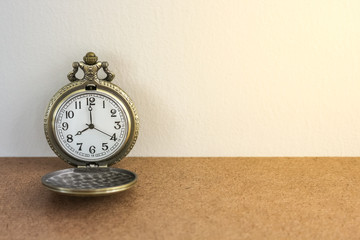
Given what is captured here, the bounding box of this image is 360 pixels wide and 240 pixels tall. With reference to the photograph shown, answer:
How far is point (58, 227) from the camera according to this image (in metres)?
0.92

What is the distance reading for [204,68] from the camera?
4.44ft

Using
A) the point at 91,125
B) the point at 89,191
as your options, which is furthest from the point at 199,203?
the point at 91,125

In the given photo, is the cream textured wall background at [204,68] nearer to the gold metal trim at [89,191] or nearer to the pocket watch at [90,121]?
the pocket watch at [90,121]

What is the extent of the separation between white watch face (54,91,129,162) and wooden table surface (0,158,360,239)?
11 cm

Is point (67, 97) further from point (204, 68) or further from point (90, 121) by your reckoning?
point (204, 68)

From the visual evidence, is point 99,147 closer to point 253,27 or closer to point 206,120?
point 206,120

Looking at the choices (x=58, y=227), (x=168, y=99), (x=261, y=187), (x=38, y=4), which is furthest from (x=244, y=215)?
(x=38, y=4)

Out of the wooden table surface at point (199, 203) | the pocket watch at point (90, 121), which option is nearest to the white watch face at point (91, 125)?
the pocket watch at point (90, 121)

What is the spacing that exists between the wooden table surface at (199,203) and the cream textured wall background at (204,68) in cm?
7

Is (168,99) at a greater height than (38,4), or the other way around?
(38,4)

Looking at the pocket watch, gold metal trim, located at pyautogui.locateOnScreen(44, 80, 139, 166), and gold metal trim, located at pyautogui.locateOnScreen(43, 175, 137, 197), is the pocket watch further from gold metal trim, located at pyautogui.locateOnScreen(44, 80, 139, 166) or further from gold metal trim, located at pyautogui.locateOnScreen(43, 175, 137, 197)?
gold metal trim, located at pyautogui.locateOnScreen(43, 175, 137, 197)

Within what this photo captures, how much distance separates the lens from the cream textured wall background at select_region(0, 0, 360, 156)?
132cm

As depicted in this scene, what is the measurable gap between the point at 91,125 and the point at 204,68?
0.35 metres

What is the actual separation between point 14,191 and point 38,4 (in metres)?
0.51
